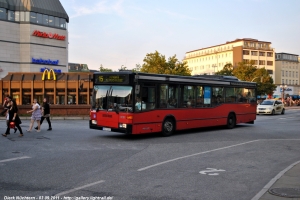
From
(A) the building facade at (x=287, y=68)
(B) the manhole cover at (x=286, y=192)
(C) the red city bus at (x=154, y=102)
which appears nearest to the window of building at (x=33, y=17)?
(C) the red city bus at (x=154, y=102)

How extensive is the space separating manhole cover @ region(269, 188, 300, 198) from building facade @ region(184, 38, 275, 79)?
346 feet

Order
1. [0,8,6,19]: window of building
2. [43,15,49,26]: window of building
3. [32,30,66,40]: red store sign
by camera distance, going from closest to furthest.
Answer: [0,8,6,19]: window of building
[32,30,66,40]: red store sign
[43,15,49,26]: window of building

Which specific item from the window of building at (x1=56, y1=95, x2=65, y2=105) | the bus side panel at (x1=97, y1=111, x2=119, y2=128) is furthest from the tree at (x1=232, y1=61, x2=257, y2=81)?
the bus side panel at (x1=97, y1=111, x2=119, y2=128)

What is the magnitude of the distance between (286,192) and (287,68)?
5029 inches

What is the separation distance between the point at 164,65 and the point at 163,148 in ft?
163

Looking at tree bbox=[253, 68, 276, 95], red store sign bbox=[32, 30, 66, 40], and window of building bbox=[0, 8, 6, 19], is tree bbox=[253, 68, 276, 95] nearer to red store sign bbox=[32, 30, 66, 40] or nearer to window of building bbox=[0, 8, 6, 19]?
red store sign bbox=[32, 30, 66, 40]

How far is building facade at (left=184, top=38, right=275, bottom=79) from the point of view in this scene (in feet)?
381

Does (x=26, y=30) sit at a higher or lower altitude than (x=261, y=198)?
higher

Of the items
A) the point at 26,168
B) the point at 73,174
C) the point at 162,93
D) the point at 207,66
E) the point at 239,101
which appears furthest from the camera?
the point at 207,66

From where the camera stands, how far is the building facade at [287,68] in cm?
12350

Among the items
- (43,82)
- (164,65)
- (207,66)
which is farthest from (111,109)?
(207,66)

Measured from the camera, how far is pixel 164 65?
6247cm

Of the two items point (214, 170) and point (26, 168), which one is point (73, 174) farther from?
point (214, 170)

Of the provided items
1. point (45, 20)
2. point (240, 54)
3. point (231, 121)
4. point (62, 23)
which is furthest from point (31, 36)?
point (240, 54)
